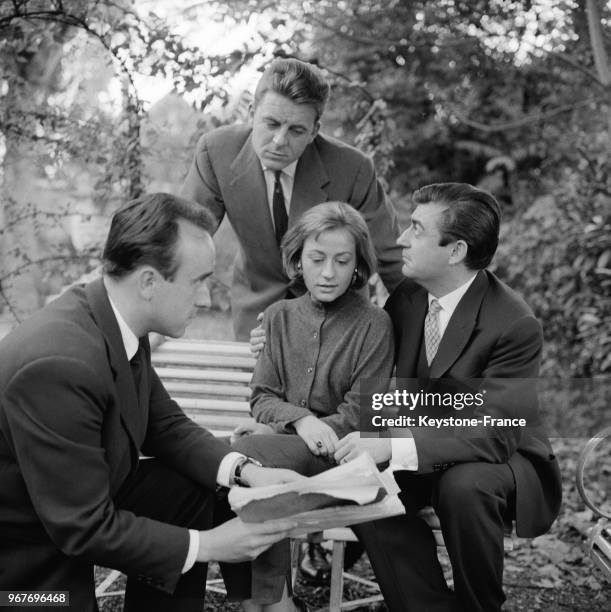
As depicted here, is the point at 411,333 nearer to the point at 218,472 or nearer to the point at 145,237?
the point at 218,472

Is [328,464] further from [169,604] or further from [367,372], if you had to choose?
[169,604]

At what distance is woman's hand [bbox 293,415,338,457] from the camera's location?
3.18 metres

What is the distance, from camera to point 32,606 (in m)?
2.40

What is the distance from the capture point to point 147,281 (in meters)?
2.55

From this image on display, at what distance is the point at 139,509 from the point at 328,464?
73cm

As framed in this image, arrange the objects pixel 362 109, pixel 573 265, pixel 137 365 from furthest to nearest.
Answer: pixel 573 265, pixel 362 109, pixel 137 365

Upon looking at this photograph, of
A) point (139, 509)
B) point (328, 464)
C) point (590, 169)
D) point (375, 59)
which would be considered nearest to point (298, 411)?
point (328, 464)

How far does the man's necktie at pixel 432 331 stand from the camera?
11.2ft

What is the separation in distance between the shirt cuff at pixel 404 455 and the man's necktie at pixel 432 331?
41 cm

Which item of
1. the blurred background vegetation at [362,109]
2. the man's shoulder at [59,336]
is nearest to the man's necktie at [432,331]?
the man's shoulder at [59,336]

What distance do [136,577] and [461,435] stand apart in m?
1.23

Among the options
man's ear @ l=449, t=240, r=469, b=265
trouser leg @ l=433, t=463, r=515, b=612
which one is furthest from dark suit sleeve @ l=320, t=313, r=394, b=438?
trouser leg @ l=433, t=463, r=515, b=612

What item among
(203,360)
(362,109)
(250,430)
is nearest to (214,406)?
(203,360)

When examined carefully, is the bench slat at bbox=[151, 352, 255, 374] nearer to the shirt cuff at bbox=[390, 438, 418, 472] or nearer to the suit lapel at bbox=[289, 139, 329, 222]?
the suit lapel at bbox=[289, 139, 329, 222]
